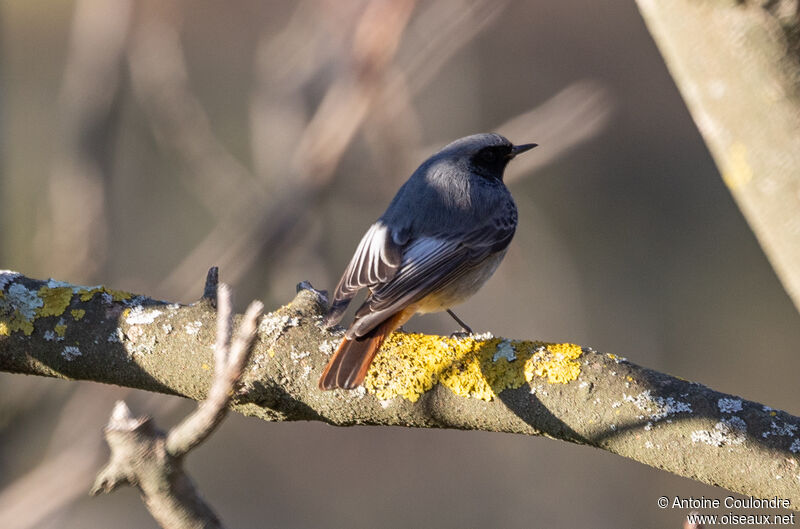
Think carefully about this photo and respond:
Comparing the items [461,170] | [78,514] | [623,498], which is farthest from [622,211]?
[78,514]

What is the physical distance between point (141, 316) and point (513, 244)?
2.27 meters

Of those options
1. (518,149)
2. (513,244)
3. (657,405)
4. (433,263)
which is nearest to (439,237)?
(433,263)

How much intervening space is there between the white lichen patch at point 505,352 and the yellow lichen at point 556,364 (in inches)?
2.0

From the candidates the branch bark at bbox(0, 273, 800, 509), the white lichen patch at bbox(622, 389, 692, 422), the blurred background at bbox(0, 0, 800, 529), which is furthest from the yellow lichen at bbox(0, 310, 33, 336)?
the white lichen patch at bbox(622, 389, 692, 422)

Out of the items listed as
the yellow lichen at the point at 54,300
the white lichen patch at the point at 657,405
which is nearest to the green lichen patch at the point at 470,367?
the white lichen patch at the point at 657,405

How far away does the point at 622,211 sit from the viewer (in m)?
7.52

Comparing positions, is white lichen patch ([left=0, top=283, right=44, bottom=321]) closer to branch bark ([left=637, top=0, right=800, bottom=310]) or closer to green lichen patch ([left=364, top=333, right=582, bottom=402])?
green lichen patch ([left=364, top=333, right=582, bottom=402])

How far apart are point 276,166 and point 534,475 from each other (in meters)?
3.73

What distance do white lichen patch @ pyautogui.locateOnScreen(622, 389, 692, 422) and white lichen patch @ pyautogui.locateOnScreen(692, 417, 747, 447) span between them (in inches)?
3.1

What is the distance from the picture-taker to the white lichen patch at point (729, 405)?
210cm

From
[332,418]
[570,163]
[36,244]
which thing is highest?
[36,244]

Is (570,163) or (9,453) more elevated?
(9,453)

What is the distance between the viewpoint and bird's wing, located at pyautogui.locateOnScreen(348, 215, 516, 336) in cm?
300

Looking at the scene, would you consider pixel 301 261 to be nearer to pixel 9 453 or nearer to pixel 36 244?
pixel 36 244
